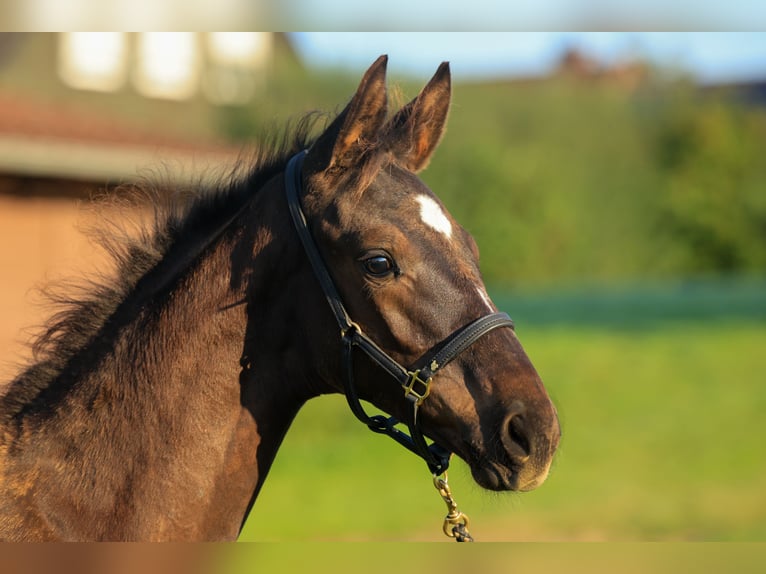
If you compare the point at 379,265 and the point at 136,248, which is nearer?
the point at 379,265

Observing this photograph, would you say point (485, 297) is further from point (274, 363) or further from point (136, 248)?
point (136, 248)

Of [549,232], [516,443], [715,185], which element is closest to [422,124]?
[516,443]

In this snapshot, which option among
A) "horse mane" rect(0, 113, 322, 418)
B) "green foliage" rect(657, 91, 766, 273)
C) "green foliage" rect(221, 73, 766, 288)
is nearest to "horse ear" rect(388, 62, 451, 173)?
"horse mane" rect(0, 113, 322, 418)

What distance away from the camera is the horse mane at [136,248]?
3.20m

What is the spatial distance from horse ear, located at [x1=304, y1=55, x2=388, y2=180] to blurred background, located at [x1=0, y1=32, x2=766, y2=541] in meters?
0.50

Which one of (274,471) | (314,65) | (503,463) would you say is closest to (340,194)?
(503,463)

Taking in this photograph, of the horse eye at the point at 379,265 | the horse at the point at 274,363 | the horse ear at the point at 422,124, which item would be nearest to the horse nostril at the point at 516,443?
the horse at the point at 274,363

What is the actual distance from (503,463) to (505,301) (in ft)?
82.0

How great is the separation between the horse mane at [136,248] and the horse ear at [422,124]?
0.38m

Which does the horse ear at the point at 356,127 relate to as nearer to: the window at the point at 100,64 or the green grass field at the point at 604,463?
the green grass field at the point at 604,463

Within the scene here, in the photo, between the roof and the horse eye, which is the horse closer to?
the horse eye

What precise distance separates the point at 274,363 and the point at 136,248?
0.73 metres

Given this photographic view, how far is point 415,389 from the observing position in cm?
289

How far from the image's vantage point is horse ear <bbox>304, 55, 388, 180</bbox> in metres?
2.95
